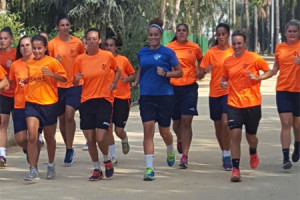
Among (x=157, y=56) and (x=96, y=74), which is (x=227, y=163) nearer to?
(x=157, y=56)

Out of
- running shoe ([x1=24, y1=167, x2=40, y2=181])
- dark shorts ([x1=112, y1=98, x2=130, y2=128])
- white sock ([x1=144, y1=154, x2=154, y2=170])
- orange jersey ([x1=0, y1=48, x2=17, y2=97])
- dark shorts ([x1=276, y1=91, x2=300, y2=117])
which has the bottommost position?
running shoe ([x1=24, y1=167, x2=40, y2=181])

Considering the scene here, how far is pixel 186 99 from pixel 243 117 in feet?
4.50

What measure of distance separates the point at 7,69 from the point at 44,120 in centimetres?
151

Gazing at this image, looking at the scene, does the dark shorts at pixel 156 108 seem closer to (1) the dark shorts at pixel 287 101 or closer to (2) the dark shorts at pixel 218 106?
(2) the dark shorts at pixel 218 106

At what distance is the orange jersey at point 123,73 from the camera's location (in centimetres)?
1145

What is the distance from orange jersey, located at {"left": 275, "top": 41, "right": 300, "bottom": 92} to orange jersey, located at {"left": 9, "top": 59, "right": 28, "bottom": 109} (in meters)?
3.37

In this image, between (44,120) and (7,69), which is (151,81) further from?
(7,69)

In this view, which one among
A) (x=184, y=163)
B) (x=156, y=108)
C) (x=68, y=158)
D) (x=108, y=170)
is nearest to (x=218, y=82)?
(x=156, y=108)

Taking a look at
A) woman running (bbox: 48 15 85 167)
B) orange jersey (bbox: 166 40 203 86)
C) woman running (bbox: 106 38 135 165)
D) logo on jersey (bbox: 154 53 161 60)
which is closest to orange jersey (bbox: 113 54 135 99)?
woman running (bbox: 106 38 135 165)

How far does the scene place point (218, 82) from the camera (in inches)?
425

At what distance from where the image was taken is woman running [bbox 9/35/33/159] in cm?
1016

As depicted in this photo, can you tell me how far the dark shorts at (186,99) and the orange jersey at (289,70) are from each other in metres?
1.22

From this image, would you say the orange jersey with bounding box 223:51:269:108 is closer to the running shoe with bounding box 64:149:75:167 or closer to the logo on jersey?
the logo on jersey

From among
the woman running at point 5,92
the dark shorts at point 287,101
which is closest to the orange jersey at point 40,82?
the woman running at point 5,92
